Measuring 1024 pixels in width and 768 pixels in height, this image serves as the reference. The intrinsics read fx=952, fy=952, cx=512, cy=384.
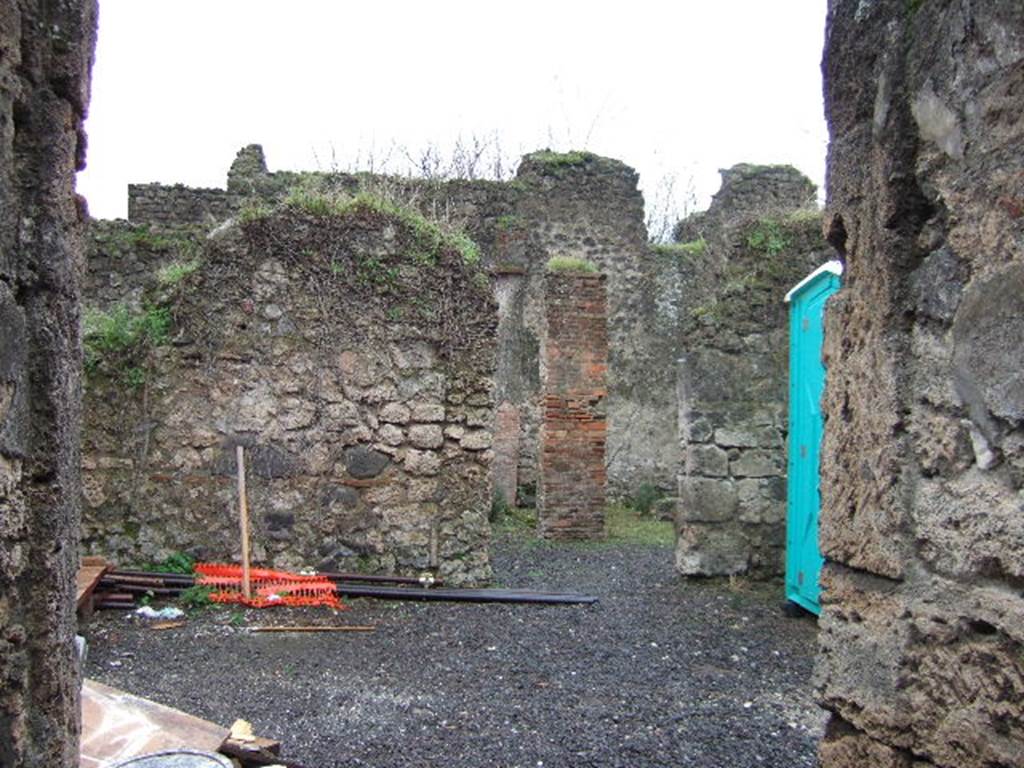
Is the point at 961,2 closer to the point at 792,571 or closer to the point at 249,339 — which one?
the point at 792,571

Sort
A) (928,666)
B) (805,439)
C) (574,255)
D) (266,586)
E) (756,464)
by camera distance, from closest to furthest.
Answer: (928,666) < (805,439) < (266,586) < (756,464) < (574,255)

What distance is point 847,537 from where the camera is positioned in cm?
219

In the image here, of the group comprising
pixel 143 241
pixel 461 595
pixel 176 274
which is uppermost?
pixel 143 241

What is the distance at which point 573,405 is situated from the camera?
37.7ft

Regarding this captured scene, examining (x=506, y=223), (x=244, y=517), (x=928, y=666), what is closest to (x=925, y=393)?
(x=928, y=666)

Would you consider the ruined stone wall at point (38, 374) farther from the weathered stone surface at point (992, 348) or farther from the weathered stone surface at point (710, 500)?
the weathered stone surface at point (710, 500)

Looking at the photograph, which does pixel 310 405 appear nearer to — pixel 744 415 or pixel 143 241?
pixel 744 415

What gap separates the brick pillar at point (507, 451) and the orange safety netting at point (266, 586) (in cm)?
658

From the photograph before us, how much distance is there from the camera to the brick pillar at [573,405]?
11.4 m

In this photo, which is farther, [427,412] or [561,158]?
[561,158]

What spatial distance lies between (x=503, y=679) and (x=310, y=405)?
304cm

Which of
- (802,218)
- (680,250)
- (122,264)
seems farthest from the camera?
(680,250)

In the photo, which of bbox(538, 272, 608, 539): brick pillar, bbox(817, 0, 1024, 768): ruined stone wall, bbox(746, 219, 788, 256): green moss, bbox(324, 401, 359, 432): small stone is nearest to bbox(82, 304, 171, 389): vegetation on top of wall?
bbox(324, 401, 359, 432): small stone

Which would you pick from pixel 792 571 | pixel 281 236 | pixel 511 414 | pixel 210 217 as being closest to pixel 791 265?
pixel 792 571
